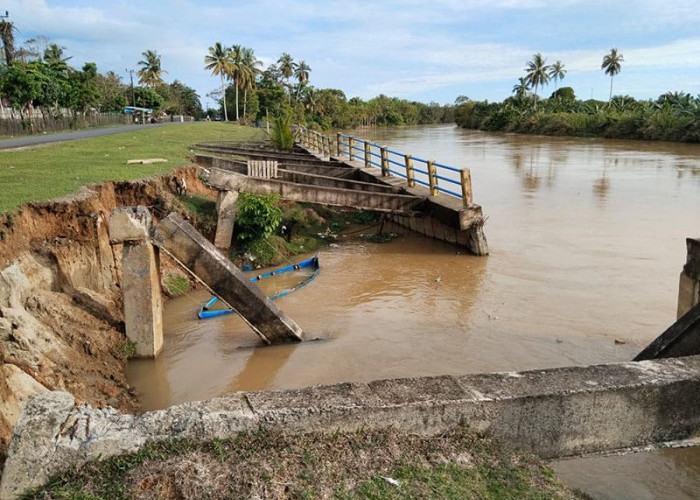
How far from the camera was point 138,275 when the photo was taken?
6258 millimetres

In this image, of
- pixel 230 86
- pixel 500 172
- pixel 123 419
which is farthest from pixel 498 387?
pixel 230 86

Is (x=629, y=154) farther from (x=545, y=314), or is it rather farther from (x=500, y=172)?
(x=545, y=314)

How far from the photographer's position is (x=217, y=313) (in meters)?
8.16

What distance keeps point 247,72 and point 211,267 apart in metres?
64.9

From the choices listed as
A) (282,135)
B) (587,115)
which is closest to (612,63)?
(587,115)

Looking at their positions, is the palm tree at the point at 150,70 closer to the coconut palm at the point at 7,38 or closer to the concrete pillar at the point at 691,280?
the coconut palm at the point at 7,38

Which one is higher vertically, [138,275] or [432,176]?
[432,176]

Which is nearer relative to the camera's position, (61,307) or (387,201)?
(61,307)

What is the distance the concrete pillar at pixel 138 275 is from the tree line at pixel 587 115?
47916mm

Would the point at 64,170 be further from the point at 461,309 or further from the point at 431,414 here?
A: the point at 431,414

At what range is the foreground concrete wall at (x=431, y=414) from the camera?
9.02ft

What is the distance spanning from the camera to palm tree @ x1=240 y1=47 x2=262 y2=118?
66375 millimetres

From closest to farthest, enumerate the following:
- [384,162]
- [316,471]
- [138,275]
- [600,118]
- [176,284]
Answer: [316,471] → [138,275] → [176,284] → [384,162] → [600,118]

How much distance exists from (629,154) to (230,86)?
2222 inches
